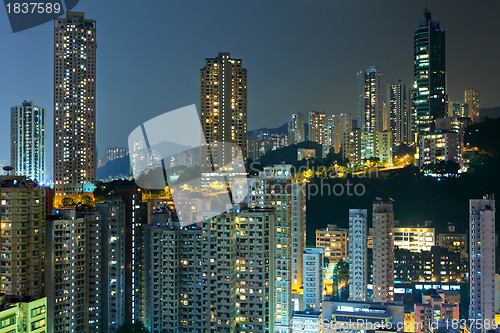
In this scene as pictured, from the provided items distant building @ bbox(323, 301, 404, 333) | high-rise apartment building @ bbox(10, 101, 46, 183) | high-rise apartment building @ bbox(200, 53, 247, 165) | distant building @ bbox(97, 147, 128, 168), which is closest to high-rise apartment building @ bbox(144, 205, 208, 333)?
distant building @ bbox(323, 301, 404, 333)

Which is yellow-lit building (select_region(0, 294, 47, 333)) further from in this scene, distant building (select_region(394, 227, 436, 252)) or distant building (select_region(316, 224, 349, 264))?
distant building (select_region(394, 227, 436, 252))

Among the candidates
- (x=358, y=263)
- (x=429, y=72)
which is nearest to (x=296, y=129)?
(x=429, y=72)

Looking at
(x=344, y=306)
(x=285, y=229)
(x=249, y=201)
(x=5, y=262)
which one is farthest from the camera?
(x=249, y=201)

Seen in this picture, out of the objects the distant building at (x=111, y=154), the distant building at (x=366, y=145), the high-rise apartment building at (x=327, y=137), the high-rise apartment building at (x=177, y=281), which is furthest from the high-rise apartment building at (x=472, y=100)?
the high-rise apartment building at (x=177, y=281)

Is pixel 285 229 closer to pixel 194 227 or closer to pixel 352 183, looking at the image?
pixel 194 227

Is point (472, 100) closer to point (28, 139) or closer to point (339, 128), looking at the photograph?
point (339, 128)

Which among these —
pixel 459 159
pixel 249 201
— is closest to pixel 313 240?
pixel 249 201

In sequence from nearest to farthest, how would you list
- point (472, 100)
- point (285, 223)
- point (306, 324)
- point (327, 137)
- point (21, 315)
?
1. point (21, 315)
2. point (306, 324)
3. point (285, 223)
4. point (472, 100)
5. point (327, 137)

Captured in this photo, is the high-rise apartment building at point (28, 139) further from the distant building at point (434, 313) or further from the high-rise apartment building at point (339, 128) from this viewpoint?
the high-rise apartment building at point (339, 128)
